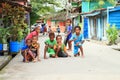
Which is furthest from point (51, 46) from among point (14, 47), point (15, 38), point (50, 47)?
point (15, 38)

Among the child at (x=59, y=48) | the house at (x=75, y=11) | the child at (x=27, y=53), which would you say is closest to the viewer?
the child at (x=27, y=53)

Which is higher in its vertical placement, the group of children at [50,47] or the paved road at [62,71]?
the group of children at [50,47]

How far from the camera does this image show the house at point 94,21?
3780 centimetres

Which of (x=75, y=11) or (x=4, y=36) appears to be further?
(x=75, y=11)

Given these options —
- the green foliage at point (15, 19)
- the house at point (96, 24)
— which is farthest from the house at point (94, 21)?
the green foliage at point (15, 19)

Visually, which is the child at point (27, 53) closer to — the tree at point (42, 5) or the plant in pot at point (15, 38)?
the plant in pot at point (15, 38)

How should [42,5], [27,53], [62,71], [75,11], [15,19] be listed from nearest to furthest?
[62,71] → [27,53] → [15,19] → [42,5] → [75,11]

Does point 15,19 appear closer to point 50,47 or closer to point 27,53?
point 50,47

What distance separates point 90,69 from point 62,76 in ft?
6.51

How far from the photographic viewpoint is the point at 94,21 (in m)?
43.2

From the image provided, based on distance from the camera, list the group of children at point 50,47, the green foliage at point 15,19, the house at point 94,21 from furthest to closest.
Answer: the house at point 94,21 → the green foliage at point 15,19 → the group of children at point 50,47

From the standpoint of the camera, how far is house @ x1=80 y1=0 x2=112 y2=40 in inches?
1488

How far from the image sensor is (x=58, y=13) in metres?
81.9

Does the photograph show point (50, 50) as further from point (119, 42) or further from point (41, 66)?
point (119, 42)
